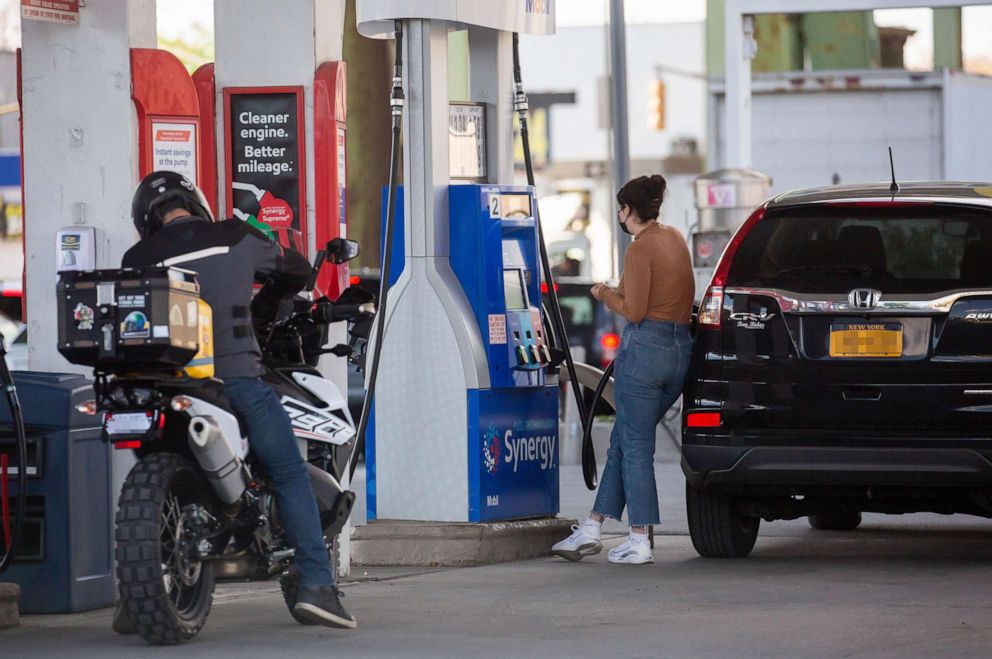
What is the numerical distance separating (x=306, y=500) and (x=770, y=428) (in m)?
2.61

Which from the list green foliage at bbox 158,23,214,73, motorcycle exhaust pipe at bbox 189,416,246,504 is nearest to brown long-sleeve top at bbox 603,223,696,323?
motorcycle exhaust pipe at bbox 189,416,246,504

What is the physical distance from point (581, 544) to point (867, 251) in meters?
1.99

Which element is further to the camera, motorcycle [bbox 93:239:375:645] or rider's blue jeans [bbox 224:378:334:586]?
rider's blue jeans [bbox 224:378:334:586]

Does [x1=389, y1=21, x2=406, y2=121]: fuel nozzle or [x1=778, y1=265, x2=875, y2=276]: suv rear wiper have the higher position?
[x1=389, y1=21, x2=406, y2=121]: fuel nozzle

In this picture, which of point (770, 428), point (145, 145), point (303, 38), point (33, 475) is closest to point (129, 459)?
point (33, 475)

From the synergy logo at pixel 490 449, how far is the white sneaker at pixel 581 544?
0.50 meters

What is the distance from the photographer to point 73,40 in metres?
8.64

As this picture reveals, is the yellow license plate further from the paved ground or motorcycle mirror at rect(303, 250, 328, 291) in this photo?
motorcycle mirror at rect(303, 250, 328, 291)

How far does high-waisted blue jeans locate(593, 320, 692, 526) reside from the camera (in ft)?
31.6

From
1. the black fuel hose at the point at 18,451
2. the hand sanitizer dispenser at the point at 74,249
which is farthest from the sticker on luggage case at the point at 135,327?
the hand sanitizer dispenser at the point at 74,249

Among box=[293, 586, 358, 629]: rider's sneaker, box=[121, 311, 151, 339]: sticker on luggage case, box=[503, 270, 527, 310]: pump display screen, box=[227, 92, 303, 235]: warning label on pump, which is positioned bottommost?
box=[293, 586, 358, 629]: rider's sneaker

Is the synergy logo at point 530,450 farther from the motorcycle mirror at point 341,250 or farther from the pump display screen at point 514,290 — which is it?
the motorcycle mirror at point 341,250

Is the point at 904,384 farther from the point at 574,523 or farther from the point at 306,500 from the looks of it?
the point at 306,500

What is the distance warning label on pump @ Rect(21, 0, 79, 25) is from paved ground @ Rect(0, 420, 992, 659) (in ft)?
8.11
